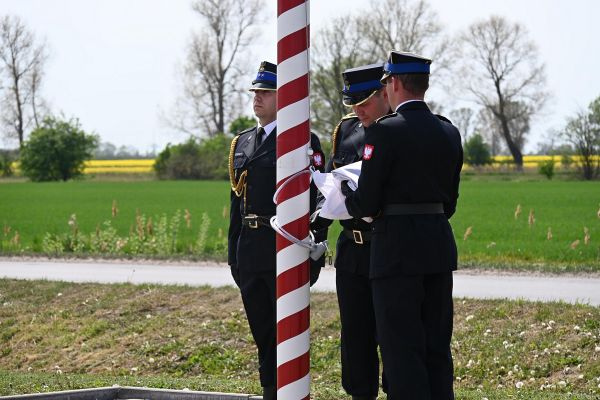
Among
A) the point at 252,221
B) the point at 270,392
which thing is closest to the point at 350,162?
the point at 252,221

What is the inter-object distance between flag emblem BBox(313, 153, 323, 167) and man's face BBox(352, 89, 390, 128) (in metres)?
0.40

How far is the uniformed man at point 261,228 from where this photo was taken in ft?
24.4

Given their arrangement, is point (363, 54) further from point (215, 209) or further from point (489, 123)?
point (215, 209)

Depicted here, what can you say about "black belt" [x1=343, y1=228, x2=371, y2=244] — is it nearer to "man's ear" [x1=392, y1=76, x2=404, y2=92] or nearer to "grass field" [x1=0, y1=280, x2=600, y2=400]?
"man's ear" [x1=392, y1=76, x2=404, y2=92]

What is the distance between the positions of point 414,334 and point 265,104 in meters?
2.09

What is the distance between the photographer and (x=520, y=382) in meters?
9.70

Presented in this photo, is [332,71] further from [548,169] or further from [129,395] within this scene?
[129,395]

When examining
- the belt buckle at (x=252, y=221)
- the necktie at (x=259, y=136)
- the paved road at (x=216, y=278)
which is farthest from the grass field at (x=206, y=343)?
the necktie at (x=259, y=136)

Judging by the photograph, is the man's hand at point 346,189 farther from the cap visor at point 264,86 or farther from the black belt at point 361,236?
the cap visor at point 264,86

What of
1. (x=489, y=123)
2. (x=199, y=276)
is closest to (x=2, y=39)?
(x=489, y=123)

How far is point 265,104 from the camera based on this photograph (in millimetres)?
7516

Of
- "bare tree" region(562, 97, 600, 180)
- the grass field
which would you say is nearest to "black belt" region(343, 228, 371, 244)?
the grass field

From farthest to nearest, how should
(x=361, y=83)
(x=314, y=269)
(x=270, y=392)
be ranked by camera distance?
(x=270, y=392), (x=314, y=269), (x=361, y=83)

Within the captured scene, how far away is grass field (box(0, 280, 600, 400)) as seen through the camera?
31.3 feet
